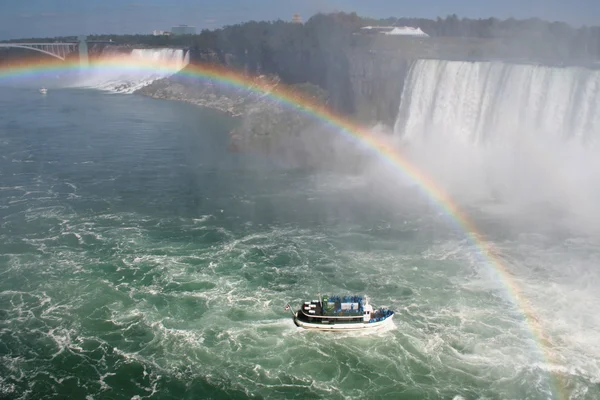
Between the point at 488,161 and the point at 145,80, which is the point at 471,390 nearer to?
the point at 488,161

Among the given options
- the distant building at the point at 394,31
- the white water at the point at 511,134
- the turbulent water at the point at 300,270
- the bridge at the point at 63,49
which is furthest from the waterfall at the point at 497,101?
the bridge at the point at 63,49

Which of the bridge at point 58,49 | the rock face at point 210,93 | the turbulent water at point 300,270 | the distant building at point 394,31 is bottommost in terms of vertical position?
the turbulent water at point 300,270

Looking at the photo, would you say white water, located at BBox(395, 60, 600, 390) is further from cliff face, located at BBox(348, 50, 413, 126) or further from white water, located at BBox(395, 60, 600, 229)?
cliff face, located at BBox(348, 50, 413, 126)

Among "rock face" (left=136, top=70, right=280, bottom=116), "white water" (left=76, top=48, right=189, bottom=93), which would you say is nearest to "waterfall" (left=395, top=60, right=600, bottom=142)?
"rock face" (left=136, top=70, right=280, bottom=116)

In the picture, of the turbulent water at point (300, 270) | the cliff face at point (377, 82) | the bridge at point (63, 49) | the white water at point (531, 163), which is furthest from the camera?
the bridge at point (63, 49)

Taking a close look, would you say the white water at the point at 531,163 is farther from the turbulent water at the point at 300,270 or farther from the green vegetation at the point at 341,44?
the green vegetation at the point at 341,44

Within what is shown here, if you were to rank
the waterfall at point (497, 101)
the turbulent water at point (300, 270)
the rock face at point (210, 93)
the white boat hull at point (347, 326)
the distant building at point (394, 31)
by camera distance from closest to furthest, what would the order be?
the turbulent water at point (300, 270)
the white boat hull at point (347, 326)
the waterfall at point (497, 101)
the distant building at point (394, 31)
the rock face at point (210, 93)

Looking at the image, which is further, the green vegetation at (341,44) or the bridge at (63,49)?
the bridge at (63,49)

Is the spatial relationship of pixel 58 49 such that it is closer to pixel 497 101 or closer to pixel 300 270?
pixel 497 101
